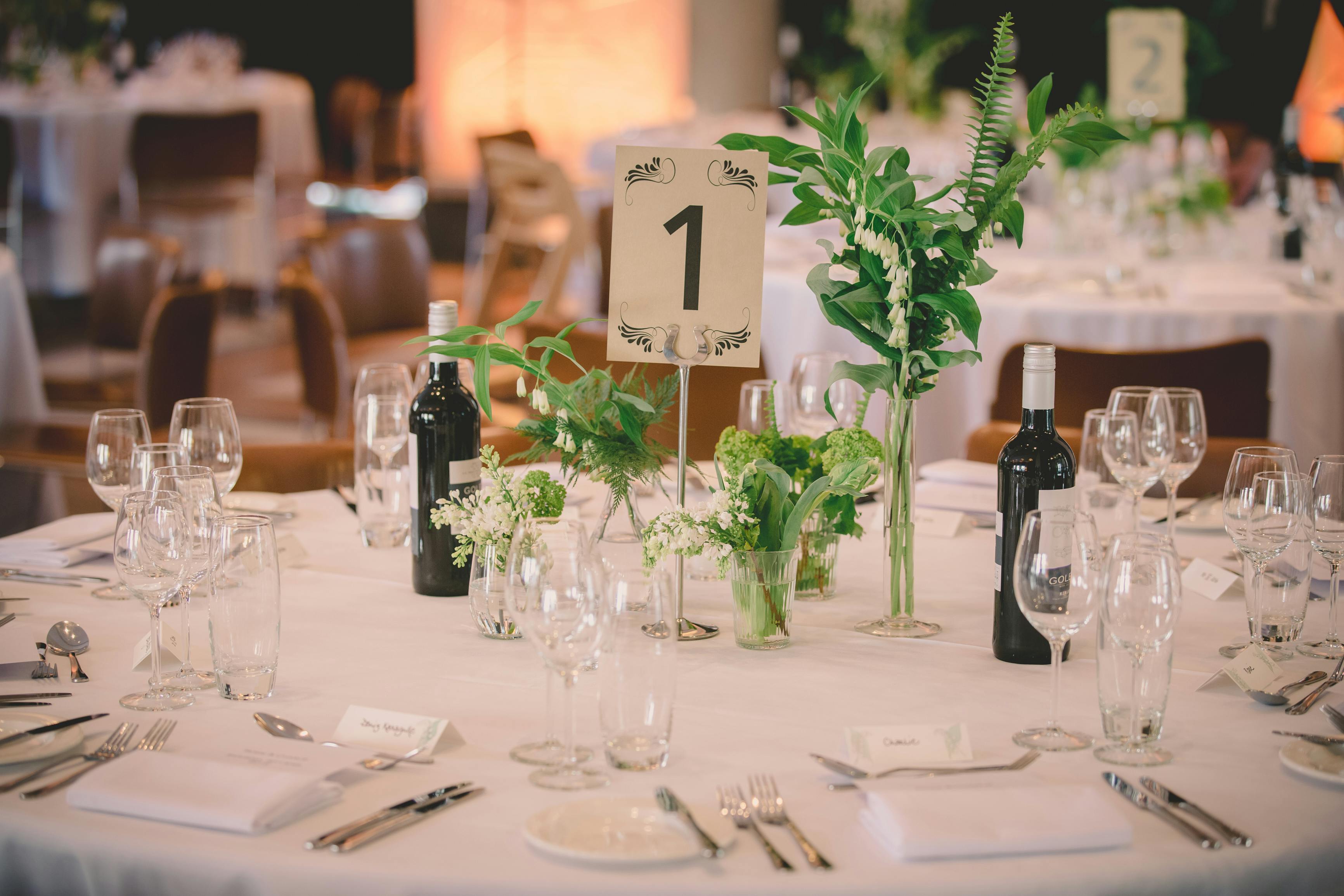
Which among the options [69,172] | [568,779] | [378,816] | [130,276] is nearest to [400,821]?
[378,816]

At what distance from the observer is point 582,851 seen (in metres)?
0.92

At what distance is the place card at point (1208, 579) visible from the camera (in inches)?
64.0

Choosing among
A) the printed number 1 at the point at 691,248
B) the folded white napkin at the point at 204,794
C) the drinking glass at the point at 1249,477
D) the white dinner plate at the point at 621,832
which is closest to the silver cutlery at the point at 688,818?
the white dinner plate at the point at 621,832

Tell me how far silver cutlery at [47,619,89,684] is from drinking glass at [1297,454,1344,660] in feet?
4.39

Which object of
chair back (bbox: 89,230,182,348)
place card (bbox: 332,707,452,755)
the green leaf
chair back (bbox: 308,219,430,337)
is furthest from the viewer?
chair back (bbox: 308,219,430,337)

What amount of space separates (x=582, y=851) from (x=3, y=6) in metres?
9.24

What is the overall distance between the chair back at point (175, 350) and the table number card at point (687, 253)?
7.18 feet

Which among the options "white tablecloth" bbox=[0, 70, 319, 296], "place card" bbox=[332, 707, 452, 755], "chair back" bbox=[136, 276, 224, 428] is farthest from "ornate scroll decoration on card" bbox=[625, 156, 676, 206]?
"white tablecloth" bbox=[0, 70, 319, 296]

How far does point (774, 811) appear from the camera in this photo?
100cm

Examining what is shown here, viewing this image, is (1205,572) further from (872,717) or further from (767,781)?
(767,781)

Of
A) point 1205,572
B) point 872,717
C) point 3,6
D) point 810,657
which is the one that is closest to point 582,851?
point 872,717

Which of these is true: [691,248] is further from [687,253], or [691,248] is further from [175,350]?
[175,350]

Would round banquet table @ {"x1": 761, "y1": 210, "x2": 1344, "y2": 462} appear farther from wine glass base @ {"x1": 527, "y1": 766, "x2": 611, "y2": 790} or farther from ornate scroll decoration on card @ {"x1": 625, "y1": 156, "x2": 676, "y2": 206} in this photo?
wine glass base @ {"x1": 527, "y1": 766, "x2": 611, "y2": 790}

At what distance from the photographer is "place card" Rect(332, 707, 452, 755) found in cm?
113
